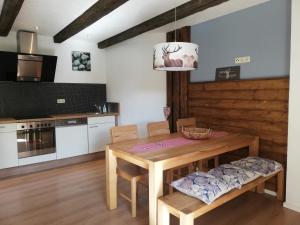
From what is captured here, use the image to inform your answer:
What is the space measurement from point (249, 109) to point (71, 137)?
279 cm

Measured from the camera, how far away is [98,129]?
13.7 feet

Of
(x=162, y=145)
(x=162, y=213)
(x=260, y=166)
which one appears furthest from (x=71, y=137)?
(x=260, y=166)

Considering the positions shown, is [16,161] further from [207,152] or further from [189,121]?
[207,152]

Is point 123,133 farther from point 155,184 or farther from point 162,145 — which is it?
point 155,184

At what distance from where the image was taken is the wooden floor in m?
2.12

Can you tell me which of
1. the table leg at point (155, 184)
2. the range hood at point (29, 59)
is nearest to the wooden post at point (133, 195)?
the table leg at point (155, 184)

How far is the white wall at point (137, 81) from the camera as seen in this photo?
3.83 m

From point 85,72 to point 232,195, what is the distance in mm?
3679

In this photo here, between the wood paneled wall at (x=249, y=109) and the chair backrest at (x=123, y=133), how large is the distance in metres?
1.17

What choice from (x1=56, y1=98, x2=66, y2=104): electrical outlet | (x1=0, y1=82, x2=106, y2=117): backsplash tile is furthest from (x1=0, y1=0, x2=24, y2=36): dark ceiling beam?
(x1=56, y1=98, x2=66, y2=104): electrical outlet

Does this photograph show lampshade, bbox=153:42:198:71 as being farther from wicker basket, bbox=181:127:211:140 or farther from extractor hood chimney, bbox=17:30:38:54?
extractor hood chimney, bbox=17:30:38:54

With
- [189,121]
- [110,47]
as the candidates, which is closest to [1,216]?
[189,121]

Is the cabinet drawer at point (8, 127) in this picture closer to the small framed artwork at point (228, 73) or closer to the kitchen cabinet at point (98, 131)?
the kitchen cabinet at point (98, 131)

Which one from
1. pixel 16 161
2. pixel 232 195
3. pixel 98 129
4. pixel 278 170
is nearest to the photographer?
pixel 232 195
